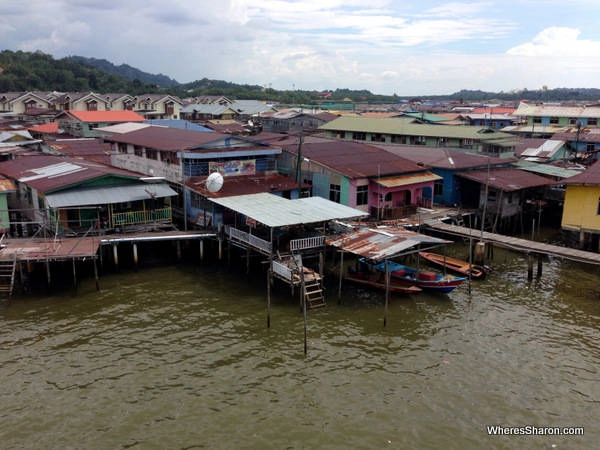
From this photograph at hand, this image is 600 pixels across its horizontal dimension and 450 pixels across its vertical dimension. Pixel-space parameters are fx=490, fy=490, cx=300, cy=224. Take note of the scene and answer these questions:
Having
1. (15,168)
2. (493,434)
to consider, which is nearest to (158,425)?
(493,434)

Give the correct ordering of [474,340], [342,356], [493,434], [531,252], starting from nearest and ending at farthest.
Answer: [493,434]
[342,356]
[474,340]
[531,252]

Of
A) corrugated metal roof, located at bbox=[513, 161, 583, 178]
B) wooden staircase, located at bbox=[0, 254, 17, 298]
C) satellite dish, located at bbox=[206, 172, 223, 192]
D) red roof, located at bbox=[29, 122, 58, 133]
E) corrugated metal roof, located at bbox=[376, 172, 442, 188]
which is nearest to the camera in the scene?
wooden staircase, located at bbox=[0, 254, 17, 298]

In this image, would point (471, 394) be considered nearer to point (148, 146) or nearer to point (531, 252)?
point (531, 252)

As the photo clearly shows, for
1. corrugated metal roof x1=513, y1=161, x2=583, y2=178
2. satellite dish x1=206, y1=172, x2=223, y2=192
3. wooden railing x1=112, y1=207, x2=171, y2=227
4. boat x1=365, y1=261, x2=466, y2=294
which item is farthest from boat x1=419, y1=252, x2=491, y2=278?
corrugated metal roof x1=513, y1=161, x2=583, y2=178

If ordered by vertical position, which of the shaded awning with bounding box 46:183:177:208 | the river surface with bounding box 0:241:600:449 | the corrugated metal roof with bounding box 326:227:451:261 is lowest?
the river surface with bounding box 0:241:600:449

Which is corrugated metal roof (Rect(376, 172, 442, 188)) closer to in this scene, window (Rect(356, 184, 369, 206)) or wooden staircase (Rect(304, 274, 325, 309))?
window (Rect(356, 184, 369, 206))

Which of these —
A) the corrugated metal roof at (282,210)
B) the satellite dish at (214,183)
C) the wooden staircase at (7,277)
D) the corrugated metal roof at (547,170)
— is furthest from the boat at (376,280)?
the corrugated metal roof at (547,170)
